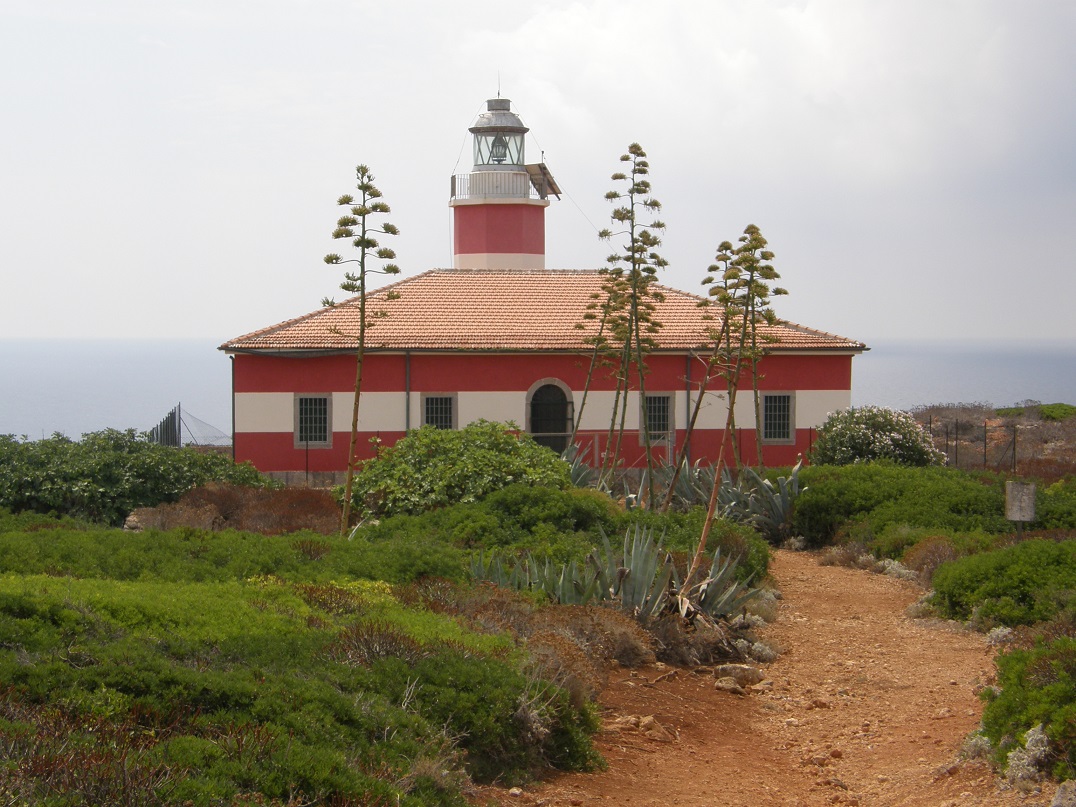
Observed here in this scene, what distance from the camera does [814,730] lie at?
784 centimetres

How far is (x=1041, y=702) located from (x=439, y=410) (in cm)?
1978

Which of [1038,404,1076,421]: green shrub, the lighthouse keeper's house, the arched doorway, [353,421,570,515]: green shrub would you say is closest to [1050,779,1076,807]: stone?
[353,421,570,515]: green shrub

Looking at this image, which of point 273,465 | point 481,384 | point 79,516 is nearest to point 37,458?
point 79,516

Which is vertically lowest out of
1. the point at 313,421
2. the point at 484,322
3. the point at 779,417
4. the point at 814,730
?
the point at 814,730

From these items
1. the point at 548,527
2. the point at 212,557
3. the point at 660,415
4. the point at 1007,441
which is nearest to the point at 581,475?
the point at 548,527

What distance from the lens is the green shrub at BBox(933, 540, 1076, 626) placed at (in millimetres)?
10031

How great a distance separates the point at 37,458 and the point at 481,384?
11128 millimetres

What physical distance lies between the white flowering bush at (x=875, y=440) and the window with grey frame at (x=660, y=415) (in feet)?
16.9

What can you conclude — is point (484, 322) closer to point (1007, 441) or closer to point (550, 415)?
point (550, 415)

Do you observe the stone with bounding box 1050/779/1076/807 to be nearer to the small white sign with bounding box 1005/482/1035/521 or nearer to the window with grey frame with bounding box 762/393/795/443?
the small white sign with bounding box 1005/482/1035/521

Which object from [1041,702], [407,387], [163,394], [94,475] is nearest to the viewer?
[1041,702]

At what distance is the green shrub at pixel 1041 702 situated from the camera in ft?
19.4

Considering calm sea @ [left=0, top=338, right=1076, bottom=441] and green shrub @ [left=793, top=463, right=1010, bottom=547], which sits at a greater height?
calm sea @ [left=0, top=338, right=1076, bottom=441]

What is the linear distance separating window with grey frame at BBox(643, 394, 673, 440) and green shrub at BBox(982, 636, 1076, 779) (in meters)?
18.8
